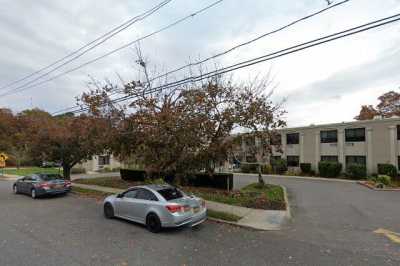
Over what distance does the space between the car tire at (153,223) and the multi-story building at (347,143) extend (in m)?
17.3

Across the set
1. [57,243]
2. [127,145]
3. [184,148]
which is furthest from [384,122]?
[57,243]

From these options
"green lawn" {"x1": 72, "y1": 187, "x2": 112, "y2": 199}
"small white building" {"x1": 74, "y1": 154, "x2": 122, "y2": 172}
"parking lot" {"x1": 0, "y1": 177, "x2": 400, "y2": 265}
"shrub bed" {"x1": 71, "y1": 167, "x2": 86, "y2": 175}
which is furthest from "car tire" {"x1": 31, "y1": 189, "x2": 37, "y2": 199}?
"small white building" {"x1": 74, "y1": 154, "x2": 122, "y2": 172}

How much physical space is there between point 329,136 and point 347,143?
196 centimetres

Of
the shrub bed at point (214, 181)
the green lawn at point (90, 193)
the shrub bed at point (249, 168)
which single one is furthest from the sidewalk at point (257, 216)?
the shrub bed at point (249, 168)

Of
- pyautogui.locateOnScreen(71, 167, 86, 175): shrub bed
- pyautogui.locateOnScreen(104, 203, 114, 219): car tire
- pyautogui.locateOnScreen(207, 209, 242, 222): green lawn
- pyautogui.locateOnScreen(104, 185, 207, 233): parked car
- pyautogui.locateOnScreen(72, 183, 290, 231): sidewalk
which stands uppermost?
pyautogui.locateOnScreen(104, 185, 207, 233): parked car

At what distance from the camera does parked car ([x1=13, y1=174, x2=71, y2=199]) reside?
14.3 m

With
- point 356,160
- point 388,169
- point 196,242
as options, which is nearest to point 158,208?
point 196,242

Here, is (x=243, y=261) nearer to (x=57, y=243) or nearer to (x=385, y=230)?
(x=57, y=243)

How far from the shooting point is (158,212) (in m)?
7.62

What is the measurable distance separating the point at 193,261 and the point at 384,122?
26.0 metres

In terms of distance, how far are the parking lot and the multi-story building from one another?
1530 centimetres

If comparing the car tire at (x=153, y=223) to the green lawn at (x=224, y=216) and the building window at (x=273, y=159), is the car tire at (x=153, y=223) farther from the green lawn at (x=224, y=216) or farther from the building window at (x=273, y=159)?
the building window at (x=273, y=159)

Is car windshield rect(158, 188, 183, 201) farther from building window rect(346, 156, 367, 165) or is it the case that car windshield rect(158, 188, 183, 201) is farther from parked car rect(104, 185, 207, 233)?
building window rect(346, 156, 367, 165)

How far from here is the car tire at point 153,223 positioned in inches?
299
